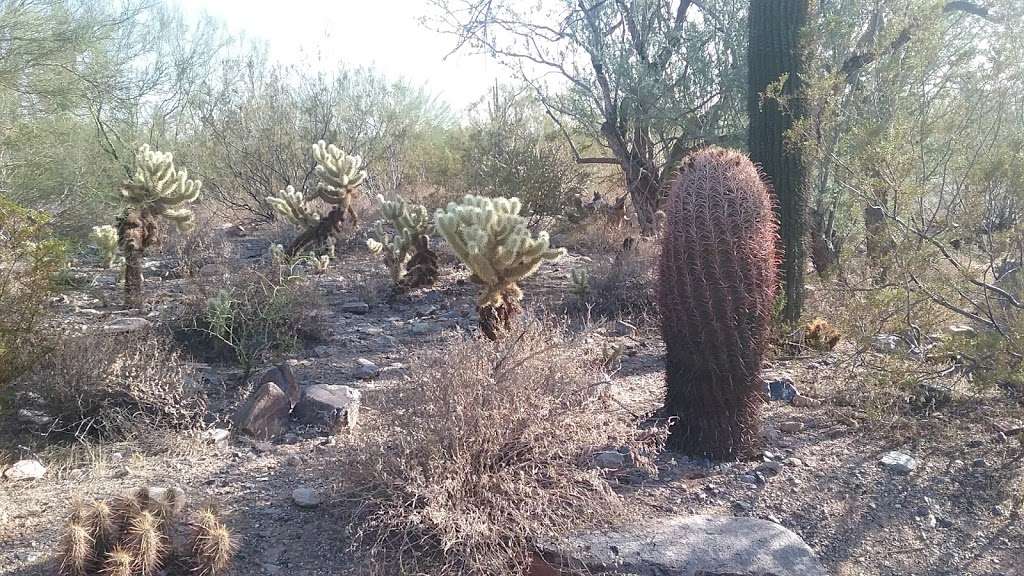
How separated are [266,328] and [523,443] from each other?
11.6 feet

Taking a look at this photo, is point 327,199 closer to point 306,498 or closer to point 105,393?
point 105,393

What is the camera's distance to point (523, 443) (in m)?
3.53

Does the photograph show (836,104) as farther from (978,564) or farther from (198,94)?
(198,94)

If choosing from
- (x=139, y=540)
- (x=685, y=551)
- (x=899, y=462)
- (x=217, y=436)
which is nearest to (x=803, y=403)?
(x=899, y=462)

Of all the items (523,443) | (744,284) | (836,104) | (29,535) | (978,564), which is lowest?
(978,564)

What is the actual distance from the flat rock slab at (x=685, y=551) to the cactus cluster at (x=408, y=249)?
5.42 meters

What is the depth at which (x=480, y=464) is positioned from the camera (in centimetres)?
340

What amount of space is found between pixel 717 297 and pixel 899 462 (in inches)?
60.3

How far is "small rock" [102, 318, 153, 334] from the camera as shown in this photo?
608 centimetres

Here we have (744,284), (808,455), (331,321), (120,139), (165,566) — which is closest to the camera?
(165,566)

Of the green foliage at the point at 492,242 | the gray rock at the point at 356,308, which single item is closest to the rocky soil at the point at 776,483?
the green foliage at the point at 492,242

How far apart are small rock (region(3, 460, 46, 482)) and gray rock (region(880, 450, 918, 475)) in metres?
4.83

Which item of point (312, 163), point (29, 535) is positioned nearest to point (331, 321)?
point (29, 535)

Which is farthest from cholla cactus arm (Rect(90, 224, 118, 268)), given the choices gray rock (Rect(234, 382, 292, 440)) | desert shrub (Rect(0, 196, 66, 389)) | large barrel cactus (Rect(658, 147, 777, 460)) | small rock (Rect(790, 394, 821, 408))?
small rock (Rect(790, 394, 821, 408))
